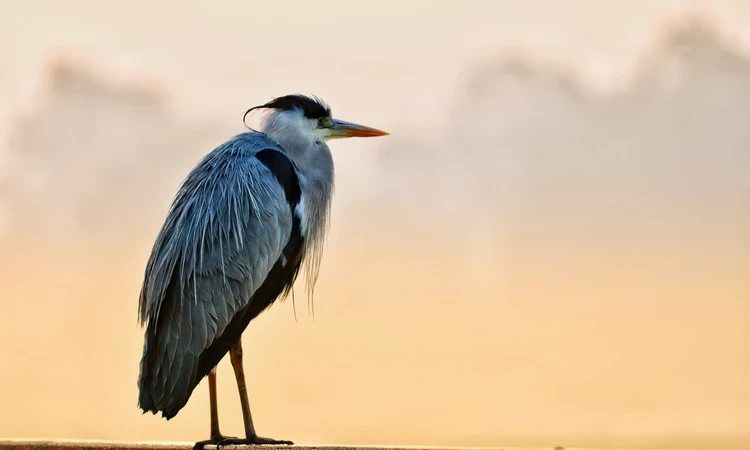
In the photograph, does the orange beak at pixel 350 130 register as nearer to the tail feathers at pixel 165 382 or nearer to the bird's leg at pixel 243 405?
the bird's leg at pixel 243 405

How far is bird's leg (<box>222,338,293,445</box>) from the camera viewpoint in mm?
5285

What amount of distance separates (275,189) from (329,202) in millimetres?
744

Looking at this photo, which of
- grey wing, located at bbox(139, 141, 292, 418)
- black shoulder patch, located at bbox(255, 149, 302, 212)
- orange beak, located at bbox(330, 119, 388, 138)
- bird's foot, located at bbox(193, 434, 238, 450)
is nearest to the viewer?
bird's foot, located at bbox(193, 434, 238, 450)

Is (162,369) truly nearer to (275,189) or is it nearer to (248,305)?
(248,305)

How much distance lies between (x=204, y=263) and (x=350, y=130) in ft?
5.37

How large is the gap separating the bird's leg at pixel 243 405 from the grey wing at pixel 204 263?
0.93 ft

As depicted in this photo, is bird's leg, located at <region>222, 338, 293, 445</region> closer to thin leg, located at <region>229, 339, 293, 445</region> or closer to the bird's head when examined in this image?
thin leg, located at <region>229, 339, 293, 445</region>

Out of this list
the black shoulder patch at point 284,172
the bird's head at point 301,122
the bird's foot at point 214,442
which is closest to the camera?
the bird's foot at point 214,442

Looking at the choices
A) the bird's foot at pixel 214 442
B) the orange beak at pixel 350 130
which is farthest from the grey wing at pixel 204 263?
the orange beak at pixel 350 130

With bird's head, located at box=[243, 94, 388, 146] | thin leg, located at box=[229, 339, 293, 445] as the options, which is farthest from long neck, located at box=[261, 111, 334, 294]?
thin leg, located at box=[229, 339, 293, 445]

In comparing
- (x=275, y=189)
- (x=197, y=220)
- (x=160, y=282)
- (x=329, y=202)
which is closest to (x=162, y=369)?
(x=160, y=282)

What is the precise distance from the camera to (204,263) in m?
5.59

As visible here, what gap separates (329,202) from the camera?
656 cm

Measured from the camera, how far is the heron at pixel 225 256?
5305mm
